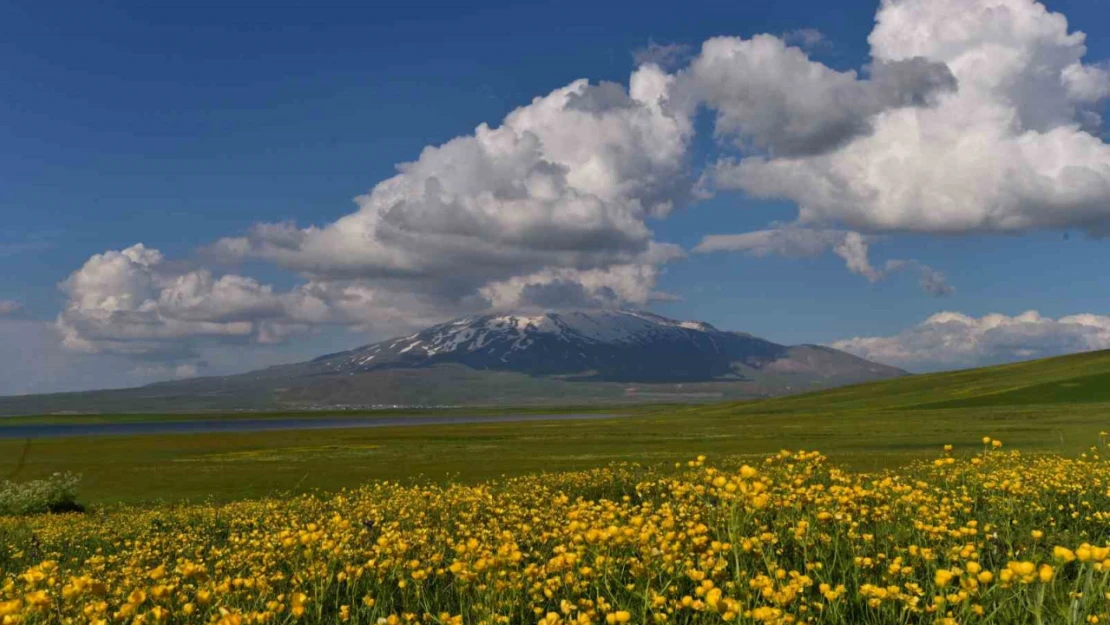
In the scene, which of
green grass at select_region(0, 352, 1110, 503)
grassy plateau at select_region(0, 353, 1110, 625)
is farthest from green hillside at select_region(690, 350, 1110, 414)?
grassy plateau at select_region(0, 353, 1110, 625)

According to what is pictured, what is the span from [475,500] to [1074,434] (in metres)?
57.4

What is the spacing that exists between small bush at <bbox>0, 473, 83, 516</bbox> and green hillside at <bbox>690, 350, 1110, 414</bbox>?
428 ft

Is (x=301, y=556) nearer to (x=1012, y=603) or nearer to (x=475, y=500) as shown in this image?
(x=475, y=500)

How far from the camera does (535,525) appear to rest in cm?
1008

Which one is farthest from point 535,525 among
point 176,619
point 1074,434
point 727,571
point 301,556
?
point 1074,434

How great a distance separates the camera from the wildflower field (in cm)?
496

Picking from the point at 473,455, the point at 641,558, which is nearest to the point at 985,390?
the point at 473,455

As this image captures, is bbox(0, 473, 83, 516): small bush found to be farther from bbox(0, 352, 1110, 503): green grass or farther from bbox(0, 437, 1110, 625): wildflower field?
bbox(0, 437, 1110, 625): wildflower field

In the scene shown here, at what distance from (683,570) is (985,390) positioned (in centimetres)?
16126

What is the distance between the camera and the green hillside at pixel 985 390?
127150 mm

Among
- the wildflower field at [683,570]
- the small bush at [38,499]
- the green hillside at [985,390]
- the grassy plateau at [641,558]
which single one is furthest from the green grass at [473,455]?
the wildflower field at [683,570]

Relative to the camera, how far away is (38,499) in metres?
32.8

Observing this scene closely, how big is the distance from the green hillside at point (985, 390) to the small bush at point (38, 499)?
130m

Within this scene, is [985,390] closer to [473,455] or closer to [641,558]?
[473,455]
